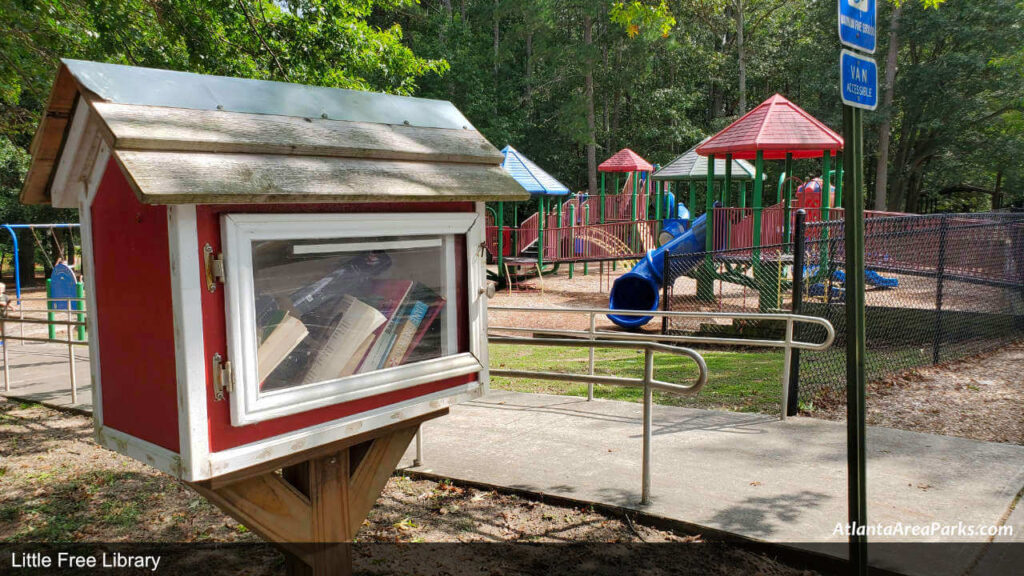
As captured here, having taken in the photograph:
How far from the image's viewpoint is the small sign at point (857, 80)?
2979 millimetres

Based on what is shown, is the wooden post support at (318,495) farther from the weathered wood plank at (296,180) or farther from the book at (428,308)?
the weathered wood plank at (296,180)

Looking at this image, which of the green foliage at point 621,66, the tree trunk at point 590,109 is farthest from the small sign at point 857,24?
the tree trunk at point 590,109

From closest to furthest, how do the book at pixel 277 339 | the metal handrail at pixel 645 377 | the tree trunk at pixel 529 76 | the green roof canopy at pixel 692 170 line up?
the book at pixel 277 339, the metal handrail at pixel 645 377, the green roof canopy at pixel 692 170, the tree trunk at pixel 529 76

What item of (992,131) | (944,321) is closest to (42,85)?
(944,321)

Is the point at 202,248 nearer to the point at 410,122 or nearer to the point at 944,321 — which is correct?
the point at 410,122

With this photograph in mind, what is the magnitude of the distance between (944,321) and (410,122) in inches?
331

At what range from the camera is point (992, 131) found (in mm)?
31922

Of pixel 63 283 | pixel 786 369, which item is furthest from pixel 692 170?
pixel 786 369

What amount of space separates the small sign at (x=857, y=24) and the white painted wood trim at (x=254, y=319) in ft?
5.84

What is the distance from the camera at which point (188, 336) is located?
2295mm

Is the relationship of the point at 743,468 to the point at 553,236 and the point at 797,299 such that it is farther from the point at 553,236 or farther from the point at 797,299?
the point at 553,236

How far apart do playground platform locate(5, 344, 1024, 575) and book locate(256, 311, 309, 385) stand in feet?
7.50

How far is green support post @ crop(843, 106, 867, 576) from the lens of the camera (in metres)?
2.95

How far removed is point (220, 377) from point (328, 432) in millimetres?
473
